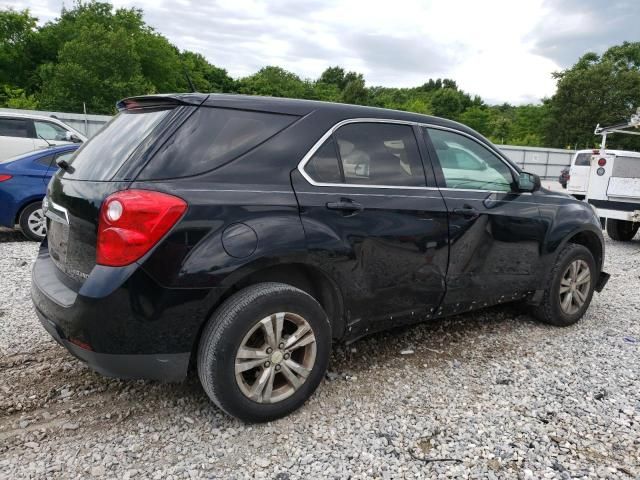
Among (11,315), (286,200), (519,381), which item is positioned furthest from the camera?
(11,315)

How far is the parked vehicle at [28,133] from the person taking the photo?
30.5 ft

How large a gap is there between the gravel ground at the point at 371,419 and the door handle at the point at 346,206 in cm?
114

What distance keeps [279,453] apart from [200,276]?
0.97 meters

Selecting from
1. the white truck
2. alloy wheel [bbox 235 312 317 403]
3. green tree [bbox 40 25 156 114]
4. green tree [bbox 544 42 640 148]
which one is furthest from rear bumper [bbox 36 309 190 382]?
green tree [bbox 544 42 640 148]

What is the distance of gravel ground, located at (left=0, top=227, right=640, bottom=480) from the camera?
2439 millimetres

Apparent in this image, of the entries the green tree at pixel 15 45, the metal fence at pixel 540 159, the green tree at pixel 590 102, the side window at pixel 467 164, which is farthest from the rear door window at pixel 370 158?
Answer: the green tree at pixel 15 45

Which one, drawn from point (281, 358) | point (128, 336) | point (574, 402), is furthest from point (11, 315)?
point (574, 402)

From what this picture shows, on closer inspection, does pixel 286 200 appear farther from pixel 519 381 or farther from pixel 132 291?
pixel 519 381

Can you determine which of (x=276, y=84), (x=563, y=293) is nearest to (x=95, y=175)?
(x=563, y=293)

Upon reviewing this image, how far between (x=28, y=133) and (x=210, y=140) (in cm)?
857

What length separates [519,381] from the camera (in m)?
3.35

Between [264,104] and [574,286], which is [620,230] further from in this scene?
[264,104]

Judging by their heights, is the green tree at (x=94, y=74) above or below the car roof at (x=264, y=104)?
above

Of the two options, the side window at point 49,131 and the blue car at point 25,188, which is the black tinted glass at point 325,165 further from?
the side window at point 49,131
